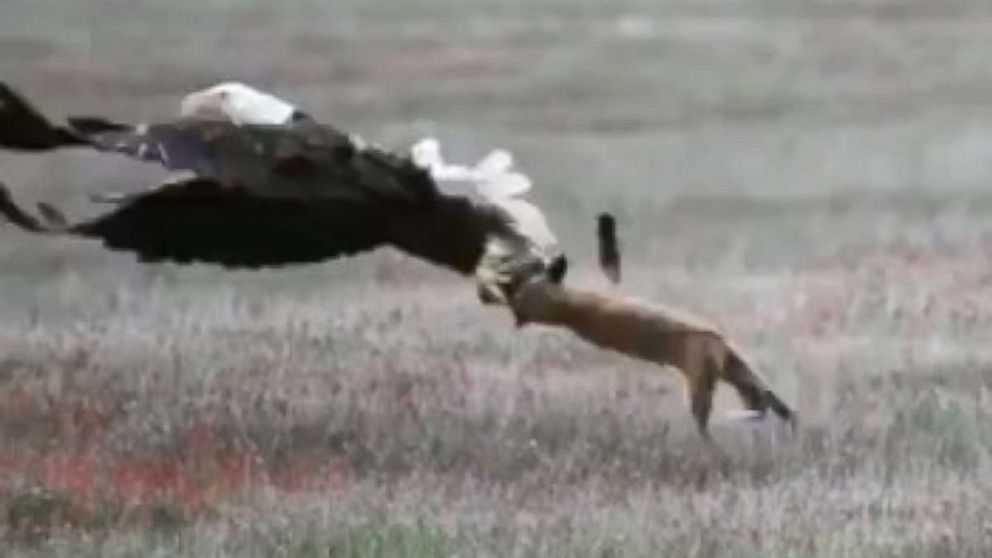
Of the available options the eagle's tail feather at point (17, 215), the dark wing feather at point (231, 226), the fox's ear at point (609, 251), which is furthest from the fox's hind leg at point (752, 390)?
the eagle's tail feather at point (17, 215)

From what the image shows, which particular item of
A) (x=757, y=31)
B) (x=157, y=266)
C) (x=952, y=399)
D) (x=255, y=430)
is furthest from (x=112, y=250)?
(x=952, y=399)

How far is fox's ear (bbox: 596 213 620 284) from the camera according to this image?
2232mm

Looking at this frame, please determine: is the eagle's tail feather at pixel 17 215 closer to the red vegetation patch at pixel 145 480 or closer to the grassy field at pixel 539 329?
the grassy field at pixel 539 329

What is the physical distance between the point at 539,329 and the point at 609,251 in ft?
0.32

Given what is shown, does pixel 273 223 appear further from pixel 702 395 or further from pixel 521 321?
pixel 702 395

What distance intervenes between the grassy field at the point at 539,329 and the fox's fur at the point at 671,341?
0.6 inches

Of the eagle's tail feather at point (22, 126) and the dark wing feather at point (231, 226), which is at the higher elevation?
the eagle's tail feather at point (22, 126)

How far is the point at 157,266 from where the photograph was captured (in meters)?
2.26

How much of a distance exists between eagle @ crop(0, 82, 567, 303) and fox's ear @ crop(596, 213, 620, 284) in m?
0.05

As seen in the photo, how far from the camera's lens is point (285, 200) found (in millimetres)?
2246

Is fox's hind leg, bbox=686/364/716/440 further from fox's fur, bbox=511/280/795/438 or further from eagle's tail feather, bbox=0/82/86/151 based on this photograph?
eagle's tail feather, bbox=0/82/86/151

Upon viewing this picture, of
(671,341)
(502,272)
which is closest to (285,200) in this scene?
(502,272)

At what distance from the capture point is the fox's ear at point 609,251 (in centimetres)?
223

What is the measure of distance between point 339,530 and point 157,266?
12.0 inches
